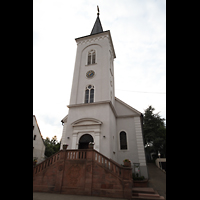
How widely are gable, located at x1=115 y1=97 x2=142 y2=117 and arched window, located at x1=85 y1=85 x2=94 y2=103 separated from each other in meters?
4.05

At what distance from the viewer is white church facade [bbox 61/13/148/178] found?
13.8 metres

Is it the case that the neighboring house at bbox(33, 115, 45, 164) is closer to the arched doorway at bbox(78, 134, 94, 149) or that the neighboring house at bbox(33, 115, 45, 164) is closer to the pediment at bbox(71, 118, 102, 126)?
the pediment at bbox(71, 118, 102, 126)

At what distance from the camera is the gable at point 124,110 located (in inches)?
680

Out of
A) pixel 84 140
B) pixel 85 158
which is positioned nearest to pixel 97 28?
pixel 84 140

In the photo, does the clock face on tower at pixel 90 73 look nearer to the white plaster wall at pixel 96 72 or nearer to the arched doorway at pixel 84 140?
the white plaster wall at pixel 96 72

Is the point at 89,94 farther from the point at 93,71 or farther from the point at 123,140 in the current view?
the point at 123,140

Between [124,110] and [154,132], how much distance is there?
62.3 feet

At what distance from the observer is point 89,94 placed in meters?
16.8

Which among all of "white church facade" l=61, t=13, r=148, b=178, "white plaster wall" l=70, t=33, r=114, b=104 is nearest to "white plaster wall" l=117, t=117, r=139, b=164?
"white church facade" l=61, t=13, r=148, b=178

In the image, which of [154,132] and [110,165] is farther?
[154,132]

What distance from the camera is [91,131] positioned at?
13812 mm
